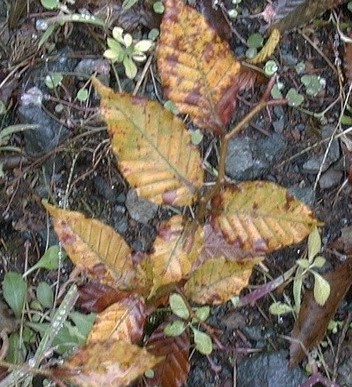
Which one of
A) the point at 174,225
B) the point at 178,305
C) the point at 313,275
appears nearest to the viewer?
the point at 174,225

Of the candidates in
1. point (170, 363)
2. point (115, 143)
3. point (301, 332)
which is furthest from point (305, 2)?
point (170, 363)

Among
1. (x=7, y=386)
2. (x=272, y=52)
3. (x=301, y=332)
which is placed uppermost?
(x=272, y=52)

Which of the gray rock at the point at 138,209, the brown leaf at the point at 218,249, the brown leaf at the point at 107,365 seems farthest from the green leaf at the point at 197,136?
the brown leaf at the point at 107,365

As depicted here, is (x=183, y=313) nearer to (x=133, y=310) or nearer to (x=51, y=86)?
(x=133, y=310)

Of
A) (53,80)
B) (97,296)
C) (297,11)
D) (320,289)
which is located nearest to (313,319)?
(320,289)

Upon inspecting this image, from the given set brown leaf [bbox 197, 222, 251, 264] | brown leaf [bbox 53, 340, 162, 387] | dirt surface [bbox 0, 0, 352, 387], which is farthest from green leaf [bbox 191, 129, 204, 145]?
brown leaf [bbox 53, 340, 162, 387]

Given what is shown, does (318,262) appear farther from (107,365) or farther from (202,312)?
(107,365)
